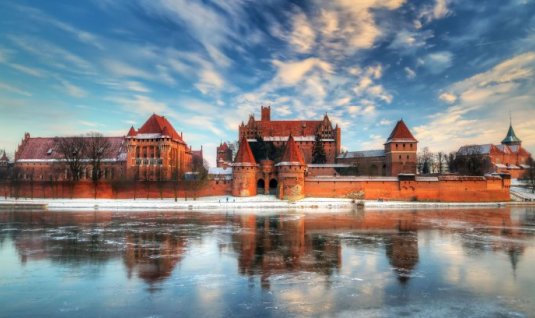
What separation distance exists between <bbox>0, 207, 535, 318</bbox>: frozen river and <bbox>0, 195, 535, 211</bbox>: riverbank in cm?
1396

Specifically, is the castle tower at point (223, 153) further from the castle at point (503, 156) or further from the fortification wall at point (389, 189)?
the castle at point (503, 156)

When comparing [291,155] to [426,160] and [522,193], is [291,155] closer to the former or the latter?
[522,193]

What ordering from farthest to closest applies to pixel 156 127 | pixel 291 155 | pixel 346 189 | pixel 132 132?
pixel 156 127 → pixel 132 132 → pixel 346 189 → pixel 291 155

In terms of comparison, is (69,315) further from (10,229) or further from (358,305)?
(10,229)

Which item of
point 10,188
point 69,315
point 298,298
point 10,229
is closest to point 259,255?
point 298,298

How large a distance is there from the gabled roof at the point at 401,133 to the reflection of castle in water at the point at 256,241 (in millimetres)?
24716

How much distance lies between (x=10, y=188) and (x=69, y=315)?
135 ft

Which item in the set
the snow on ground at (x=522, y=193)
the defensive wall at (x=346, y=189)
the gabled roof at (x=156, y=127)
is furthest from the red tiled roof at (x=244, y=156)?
the snow on ground at (x=522, y=193)

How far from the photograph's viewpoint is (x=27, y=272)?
1076 cm

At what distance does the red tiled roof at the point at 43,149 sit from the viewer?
172ft

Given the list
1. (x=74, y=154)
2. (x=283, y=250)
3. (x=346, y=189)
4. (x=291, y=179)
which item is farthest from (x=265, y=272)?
(x=74, y=154)

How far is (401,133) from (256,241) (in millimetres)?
37573

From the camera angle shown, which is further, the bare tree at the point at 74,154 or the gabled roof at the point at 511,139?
the gabled roof at the point at 511,139

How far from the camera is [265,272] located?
10.6 meters
